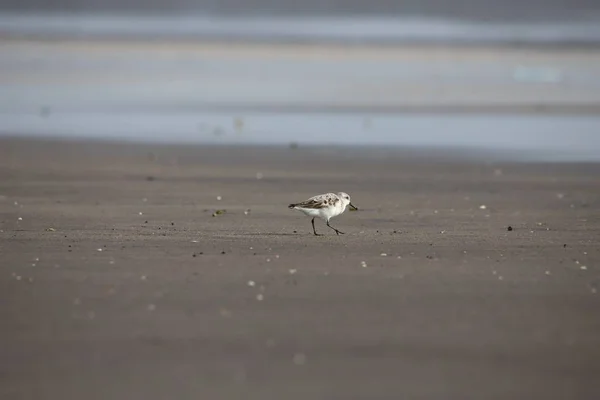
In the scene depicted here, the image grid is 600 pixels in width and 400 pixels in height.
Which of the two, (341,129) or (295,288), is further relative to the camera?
(341,129)

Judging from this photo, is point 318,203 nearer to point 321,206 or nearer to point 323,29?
point 321,206

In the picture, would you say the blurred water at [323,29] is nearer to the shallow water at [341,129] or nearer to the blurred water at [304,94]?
the blurred water at [304,94]

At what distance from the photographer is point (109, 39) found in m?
62.5

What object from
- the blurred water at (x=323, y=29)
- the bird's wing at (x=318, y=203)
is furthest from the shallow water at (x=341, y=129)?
the blurred water at (x=323, y=29)

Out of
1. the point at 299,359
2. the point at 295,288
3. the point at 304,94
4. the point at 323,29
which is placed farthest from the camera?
the point at 323,29

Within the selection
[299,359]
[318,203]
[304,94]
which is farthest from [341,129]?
[299,359]

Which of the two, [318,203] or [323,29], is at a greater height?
[323,29]

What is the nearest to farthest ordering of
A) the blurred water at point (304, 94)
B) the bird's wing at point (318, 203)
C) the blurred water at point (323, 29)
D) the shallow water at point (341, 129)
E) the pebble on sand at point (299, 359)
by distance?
A: 1. the pebble on sand at point (299, 359)
2. the bird's wing at point (318, 203)
3. the shallow water at point (341, 129)
4. the blurred water at point (304, 94)
5. the blurred water at point (323, 29)

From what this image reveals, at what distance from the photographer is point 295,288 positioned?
10.8 metres

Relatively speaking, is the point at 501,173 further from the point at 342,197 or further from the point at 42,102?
the point at 42,102

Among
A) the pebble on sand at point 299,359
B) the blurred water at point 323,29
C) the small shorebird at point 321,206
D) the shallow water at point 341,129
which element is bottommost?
the pebble on sand at point 299,359

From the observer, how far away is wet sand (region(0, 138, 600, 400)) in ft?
26.8

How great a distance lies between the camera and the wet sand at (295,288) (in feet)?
26.8

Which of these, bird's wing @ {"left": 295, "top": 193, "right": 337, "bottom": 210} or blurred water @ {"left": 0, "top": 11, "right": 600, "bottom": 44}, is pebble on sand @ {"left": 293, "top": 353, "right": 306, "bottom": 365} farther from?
blurred water @ {"left": 0, "top": 11, "right": 600, "bottom": 44}
